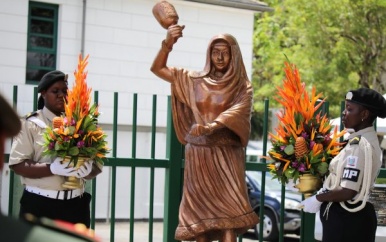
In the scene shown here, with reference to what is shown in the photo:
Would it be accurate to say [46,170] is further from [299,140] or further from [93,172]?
[299,140]

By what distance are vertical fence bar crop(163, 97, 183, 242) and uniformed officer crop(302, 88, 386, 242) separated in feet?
5.27

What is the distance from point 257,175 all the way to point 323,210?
10.6m

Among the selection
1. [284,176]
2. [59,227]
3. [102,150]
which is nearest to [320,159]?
[284,176]

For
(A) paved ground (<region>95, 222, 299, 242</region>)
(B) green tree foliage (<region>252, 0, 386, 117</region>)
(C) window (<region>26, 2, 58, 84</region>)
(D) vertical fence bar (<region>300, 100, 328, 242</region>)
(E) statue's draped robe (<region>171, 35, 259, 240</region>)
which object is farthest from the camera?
(B) green tree foliage (<region>252, 0, 386, 117</region>)

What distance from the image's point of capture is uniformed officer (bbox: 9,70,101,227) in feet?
19.3

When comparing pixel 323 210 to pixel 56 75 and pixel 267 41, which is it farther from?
pixel 267 41

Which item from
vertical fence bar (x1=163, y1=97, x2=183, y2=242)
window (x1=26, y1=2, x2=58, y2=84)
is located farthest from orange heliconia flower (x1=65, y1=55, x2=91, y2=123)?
window (x1=26, y1=2, x2=58, y2=84)

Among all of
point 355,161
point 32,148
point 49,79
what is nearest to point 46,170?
point 32,148

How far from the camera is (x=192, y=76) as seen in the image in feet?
20.7

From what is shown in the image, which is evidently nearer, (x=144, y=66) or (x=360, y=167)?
(x=360, y=167)

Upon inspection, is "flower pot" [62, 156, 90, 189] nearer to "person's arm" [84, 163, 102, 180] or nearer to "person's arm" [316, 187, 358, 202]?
"person's arm" [84, 163, 102, 180]

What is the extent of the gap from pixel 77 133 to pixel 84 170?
0.90ft

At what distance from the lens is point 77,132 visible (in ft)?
19.7

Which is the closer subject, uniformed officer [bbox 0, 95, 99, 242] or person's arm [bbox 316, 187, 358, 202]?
uniformed officer [bbox 0, 95, 99, 242]
